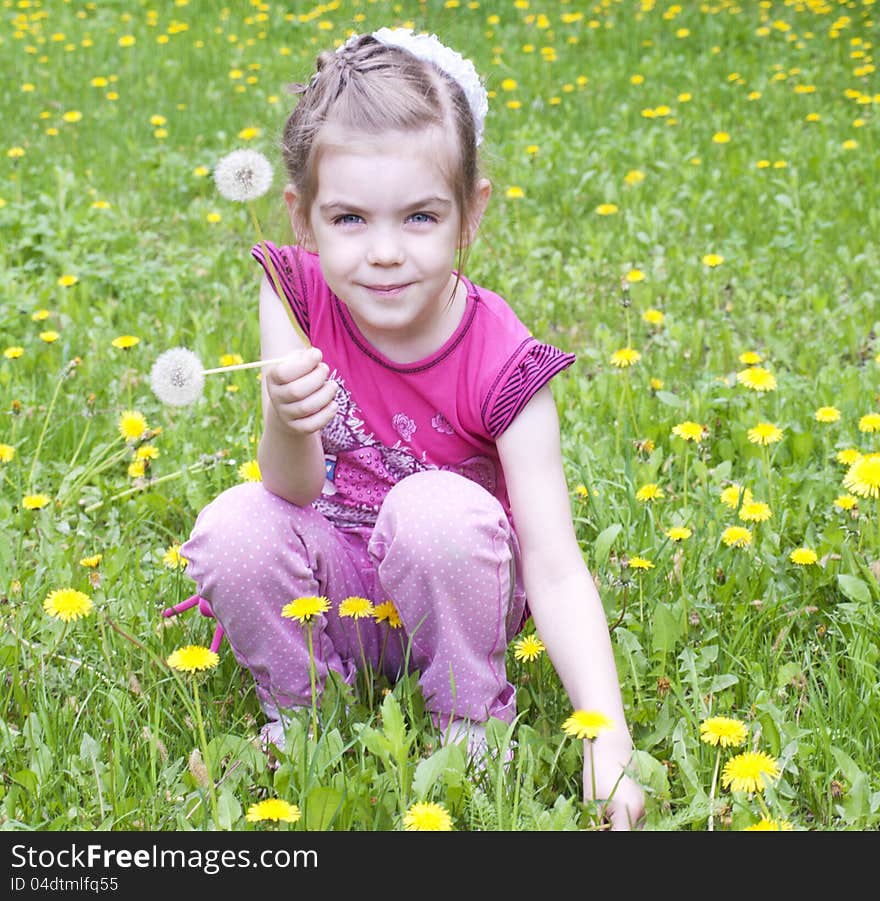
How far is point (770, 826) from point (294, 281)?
991 millimetres

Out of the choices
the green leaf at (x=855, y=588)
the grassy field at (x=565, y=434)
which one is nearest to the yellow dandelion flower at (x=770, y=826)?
the grassy field at (x=565, y=434)

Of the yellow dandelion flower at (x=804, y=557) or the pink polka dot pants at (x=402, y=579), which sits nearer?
the pink polka dot pants at (x=402, y=579)

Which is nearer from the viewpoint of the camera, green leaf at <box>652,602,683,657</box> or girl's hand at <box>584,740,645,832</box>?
girl's hand at <box>584,740,645,832</box>

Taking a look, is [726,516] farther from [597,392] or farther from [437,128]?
[437,128]

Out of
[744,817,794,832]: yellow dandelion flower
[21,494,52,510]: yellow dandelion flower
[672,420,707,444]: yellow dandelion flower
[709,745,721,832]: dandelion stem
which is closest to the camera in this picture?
[744,817,794,832]: yellow dandelion flower

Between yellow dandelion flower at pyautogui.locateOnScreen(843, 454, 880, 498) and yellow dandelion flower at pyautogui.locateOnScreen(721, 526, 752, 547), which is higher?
yellow dandelion flower at pyautogui.locateOnScreen(843, 454, 880, 498)

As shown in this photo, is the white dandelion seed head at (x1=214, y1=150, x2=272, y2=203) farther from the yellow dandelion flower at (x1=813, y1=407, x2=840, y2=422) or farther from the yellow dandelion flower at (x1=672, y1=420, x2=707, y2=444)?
the yellow dandelion flower at (x1=813, y1=407, x2=840, y2=422)

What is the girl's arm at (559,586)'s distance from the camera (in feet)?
5.04

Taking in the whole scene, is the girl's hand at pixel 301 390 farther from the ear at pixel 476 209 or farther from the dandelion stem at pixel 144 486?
the dandelion stem at pixel 144 486

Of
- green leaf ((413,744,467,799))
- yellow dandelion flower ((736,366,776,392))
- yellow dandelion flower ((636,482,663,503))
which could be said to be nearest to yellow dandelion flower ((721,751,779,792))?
green leaf ((413,744,467,799))

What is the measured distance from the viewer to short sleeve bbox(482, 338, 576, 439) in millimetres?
1666

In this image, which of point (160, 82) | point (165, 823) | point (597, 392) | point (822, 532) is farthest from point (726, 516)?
point (160, 82)

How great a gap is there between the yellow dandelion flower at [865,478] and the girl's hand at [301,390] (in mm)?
889

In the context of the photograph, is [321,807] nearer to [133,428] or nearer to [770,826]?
[770,826]
